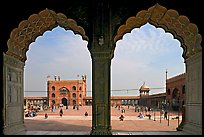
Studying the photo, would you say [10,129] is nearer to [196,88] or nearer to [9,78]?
[9,78]

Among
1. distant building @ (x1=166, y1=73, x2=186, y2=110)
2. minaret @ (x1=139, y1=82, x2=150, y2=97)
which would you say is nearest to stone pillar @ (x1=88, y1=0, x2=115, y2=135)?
distant building @ (x1=166, y1=73, x2=186, y2=110)

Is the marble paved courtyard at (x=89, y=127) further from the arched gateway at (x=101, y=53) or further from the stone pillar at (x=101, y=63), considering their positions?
the stone pillar at (x=101, y=63)

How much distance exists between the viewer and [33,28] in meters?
9.45

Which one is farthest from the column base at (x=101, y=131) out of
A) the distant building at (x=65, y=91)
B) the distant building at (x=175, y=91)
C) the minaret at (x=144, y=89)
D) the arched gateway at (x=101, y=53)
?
the distant building at (x=65, y=91)

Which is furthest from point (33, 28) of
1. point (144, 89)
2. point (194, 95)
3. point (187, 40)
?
point (144, 89)

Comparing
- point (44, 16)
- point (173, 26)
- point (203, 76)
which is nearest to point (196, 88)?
point (203, 76)

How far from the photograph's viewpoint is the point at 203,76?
7.75m

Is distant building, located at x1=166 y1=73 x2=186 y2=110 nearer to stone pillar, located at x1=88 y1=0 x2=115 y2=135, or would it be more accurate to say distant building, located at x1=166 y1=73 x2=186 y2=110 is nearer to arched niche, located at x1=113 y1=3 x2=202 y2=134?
arched niche, located at x1=113 y1=3 x2=202 y2=134

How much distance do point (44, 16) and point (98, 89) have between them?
318 centimetres

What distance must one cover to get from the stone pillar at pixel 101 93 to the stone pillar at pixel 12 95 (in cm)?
279

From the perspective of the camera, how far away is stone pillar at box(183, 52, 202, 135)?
8.34 metres

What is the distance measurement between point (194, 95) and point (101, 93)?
326 cm

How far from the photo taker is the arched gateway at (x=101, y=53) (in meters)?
8.03

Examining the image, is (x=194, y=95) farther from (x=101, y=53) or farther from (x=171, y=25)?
(x=101, y=53)
